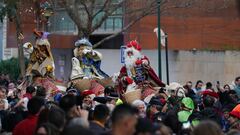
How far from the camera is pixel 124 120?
7949mm

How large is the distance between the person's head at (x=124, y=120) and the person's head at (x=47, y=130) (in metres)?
0.68

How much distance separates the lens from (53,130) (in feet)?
27.1

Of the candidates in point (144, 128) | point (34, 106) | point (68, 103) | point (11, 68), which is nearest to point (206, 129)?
point (144, 128)

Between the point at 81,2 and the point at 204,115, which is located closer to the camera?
the point at 204,115

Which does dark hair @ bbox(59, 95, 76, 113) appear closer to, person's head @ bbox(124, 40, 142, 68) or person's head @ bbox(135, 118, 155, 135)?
person's head @ bbox(135, 118, 155, 135)

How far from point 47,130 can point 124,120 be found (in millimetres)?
867

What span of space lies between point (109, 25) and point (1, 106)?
2839 cm

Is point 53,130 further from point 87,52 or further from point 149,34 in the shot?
point 149,34

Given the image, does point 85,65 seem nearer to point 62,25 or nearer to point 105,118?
point 105,118

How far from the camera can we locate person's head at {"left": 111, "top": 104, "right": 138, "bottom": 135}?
788cm

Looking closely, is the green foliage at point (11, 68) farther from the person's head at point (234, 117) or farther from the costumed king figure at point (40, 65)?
the person's head at point (234, 117)

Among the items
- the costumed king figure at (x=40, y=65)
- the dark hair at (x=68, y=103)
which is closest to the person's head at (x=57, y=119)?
the dark hair at (x=68, y=103)

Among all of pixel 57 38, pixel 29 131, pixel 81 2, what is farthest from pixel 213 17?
pixel 29 131

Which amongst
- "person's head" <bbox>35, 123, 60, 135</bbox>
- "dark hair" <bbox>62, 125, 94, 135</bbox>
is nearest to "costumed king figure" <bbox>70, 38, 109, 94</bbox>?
"person's head" <bbox>35, 123, 60, 135</bbox>
